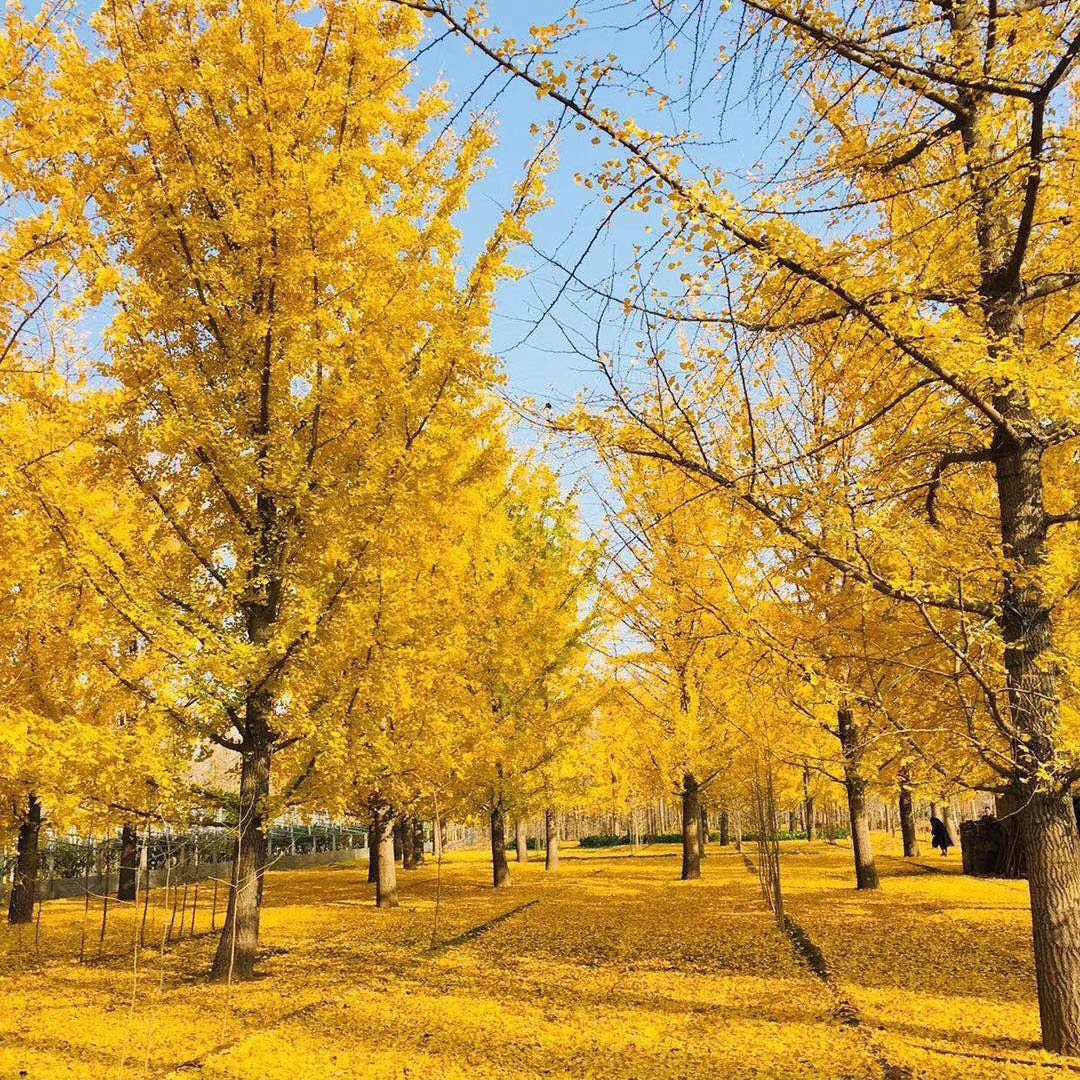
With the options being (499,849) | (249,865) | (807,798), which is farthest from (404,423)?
(807,798)

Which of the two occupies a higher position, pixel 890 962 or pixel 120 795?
pixel 120 795

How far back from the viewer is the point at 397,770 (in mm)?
9211

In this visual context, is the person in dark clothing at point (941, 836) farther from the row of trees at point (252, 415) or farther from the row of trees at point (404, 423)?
the row of trees at point (252, 415)

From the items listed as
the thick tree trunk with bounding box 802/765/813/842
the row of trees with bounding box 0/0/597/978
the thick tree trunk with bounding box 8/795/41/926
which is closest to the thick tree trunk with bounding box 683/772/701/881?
the thick tree trunk with bounding box 802/765/813/842

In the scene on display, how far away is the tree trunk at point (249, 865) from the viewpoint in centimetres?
715

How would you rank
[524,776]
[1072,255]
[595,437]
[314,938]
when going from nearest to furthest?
[595,437] → [1072,255] → [314,938] → [524,776]

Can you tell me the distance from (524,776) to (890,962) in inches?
387

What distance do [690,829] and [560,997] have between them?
1172 centimetres

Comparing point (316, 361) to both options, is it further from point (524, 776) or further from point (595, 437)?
point (524, 776)

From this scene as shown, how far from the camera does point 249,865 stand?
24.0 ft

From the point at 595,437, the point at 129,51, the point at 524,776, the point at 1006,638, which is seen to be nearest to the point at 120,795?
the point at 595,437

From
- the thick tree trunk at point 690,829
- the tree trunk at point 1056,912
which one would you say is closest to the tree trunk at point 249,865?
the tree trunk at point 1056,912

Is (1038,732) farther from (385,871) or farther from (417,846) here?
(417,846)

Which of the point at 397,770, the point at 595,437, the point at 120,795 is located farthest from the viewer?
the point at 397,770
